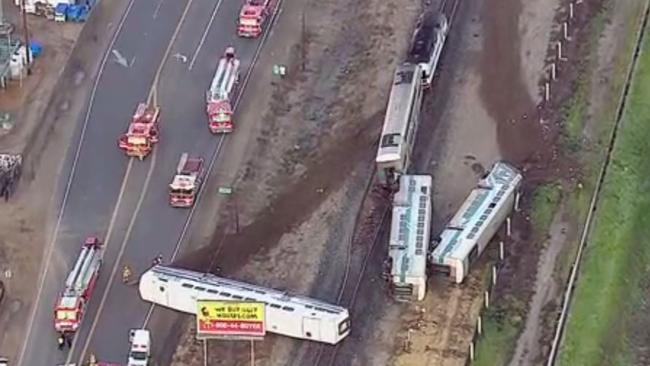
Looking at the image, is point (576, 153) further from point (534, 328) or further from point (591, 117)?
point (534, 328)

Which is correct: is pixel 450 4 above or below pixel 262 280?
above

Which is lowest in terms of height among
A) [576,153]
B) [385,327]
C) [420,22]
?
[385,327]

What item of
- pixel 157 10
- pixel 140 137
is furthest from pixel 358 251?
pixel 157 10

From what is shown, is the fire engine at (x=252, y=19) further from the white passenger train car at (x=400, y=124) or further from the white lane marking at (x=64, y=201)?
the white passenger train car at (x=400, y=124)

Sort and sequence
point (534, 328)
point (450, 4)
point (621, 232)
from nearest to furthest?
point (534, 328) → point (621, 232) → point (450, 4)

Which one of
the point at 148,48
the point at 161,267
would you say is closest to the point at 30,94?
the point at 148,48

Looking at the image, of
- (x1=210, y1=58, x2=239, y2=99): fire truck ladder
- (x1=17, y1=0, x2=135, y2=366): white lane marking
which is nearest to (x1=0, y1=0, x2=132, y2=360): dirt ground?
(x1=17, y1=0, x2=135, y2=366): white lane marking

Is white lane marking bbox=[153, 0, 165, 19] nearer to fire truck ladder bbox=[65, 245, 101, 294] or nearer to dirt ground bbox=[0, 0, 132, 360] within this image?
dirt ground bbox=[0, 0, 132, 360]

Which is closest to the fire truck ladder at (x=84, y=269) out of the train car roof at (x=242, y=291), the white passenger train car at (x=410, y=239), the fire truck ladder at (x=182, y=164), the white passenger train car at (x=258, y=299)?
the white passenger train car at (x=258, y=299)

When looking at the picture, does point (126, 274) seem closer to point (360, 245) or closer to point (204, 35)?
point (360, 245)
